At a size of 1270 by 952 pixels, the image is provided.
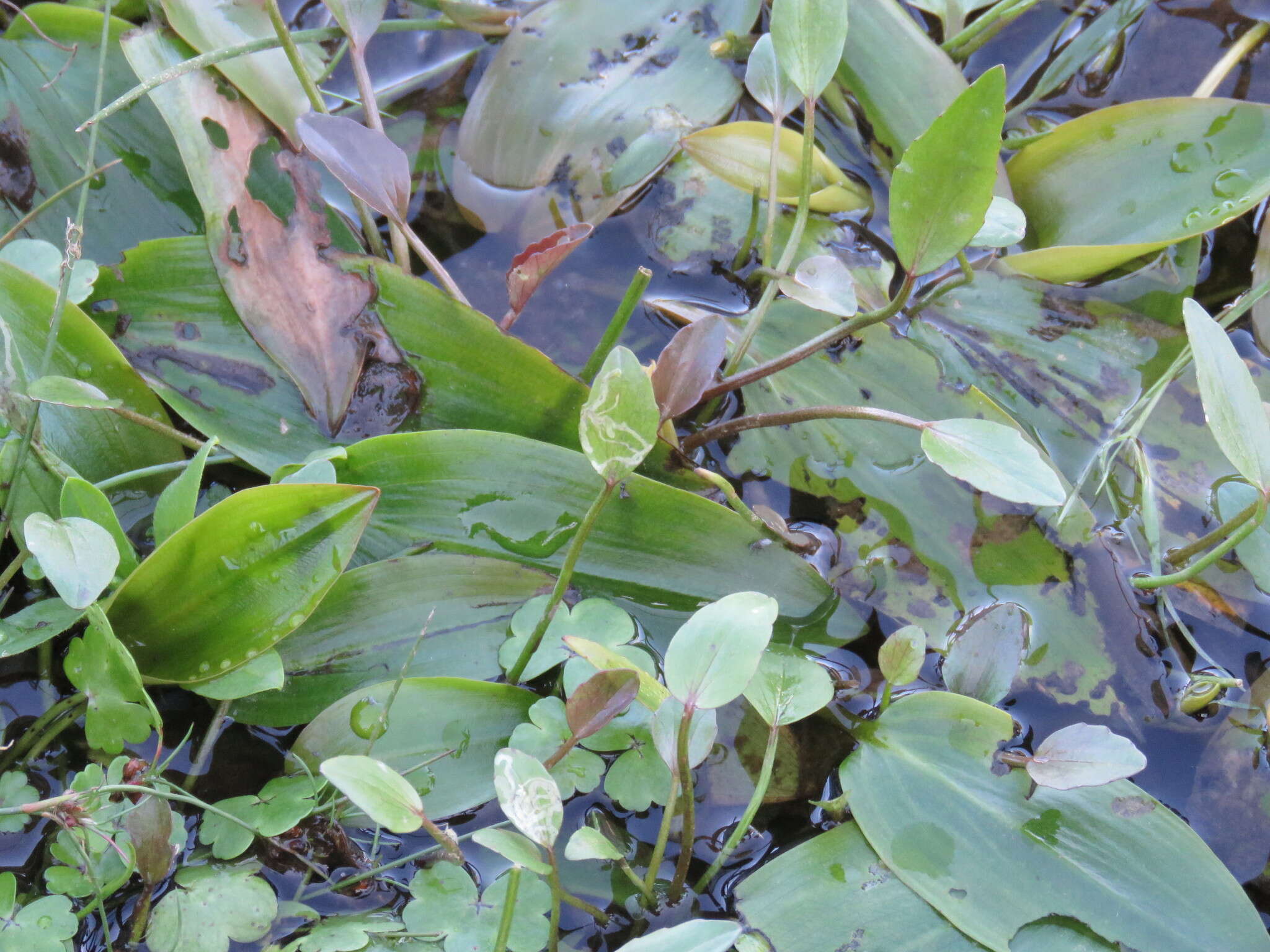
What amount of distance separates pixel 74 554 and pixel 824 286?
783 mm

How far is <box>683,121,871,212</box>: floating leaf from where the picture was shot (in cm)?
121

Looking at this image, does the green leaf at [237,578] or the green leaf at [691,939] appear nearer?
the green leaf at [691,939]

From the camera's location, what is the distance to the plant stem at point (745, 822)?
0.84m

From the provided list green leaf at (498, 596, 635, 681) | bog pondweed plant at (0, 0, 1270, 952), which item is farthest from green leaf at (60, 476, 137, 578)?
green leaf at (498, 596, 635, 681)

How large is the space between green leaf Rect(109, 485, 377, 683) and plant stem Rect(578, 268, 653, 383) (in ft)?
1.07

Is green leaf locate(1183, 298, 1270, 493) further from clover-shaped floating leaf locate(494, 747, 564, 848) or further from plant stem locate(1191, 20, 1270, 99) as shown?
clover-shaped floating leaf locate(494, 747, 564, 848)

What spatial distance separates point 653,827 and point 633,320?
0.63 meters

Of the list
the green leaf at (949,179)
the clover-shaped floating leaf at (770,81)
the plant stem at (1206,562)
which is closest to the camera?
the green leaf at (949,179)

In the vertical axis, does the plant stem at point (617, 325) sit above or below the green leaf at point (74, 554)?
above

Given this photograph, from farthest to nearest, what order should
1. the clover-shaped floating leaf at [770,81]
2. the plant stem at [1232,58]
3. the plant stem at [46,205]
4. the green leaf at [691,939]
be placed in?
Answer: the plant stem at [1232,58]
the clover-shaped floating leaf at [770,81]
the plant stem at [46,205]
the green leaf at [691,939]

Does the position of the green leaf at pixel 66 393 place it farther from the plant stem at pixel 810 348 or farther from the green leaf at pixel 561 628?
the plant stem at pixel 810 348

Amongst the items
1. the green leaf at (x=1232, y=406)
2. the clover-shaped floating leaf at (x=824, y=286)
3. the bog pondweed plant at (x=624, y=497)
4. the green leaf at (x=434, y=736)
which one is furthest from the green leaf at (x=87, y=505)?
the green leaf at (x=1232, y=406)

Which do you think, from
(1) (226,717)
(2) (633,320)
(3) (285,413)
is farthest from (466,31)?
(1) (226,717)

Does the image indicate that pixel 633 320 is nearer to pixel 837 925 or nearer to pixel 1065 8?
pixel 837 925
